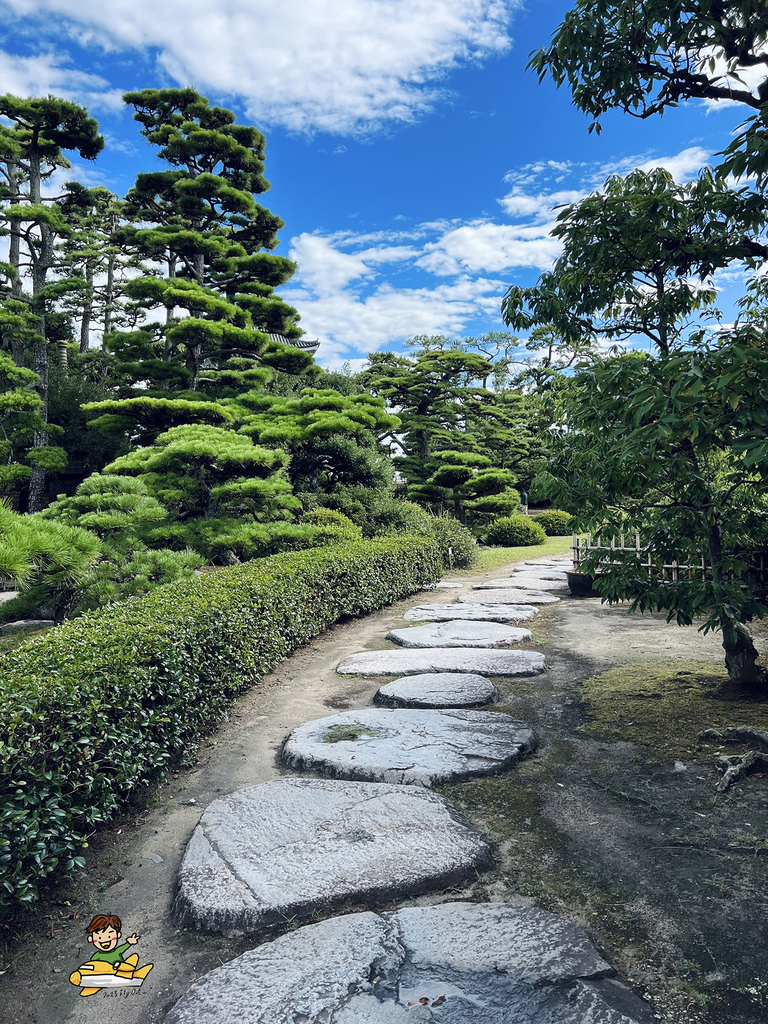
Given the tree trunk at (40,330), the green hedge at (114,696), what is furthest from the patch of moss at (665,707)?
the tree trunk at (40,330)

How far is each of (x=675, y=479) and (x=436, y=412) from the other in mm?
15465

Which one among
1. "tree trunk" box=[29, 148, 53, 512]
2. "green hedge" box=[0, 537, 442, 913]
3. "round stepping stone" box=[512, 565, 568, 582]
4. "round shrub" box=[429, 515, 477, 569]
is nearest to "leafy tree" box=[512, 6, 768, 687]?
"green hedge" box=[0, 537, 442, 913]

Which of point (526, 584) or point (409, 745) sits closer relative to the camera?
point (409, 745)

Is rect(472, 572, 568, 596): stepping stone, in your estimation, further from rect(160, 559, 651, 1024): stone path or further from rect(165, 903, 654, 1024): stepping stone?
rect(165, 903, 654, 1024): stepping stone

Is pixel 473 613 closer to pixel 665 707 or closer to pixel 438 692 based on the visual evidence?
pixel 438 692

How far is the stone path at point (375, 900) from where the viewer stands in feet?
5.06

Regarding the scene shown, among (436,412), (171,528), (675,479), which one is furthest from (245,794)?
(436,412)

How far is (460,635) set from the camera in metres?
5.55

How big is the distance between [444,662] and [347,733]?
4.93 feet

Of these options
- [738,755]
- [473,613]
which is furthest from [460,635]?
[738,755]

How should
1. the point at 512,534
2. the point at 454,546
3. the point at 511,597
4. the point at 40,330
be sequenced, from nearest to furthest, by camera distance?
the point at 511,597
the point at 454,546
the point at 40,330
the point at 512,534

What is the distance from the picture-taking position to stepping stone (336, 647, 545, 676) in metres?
4.54

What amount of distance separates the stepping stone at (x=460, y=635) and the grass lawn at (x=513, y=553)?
212 inches

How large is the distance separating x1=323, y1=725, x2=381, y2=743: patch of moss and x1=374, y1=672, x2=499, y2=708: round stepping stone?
0.52m
